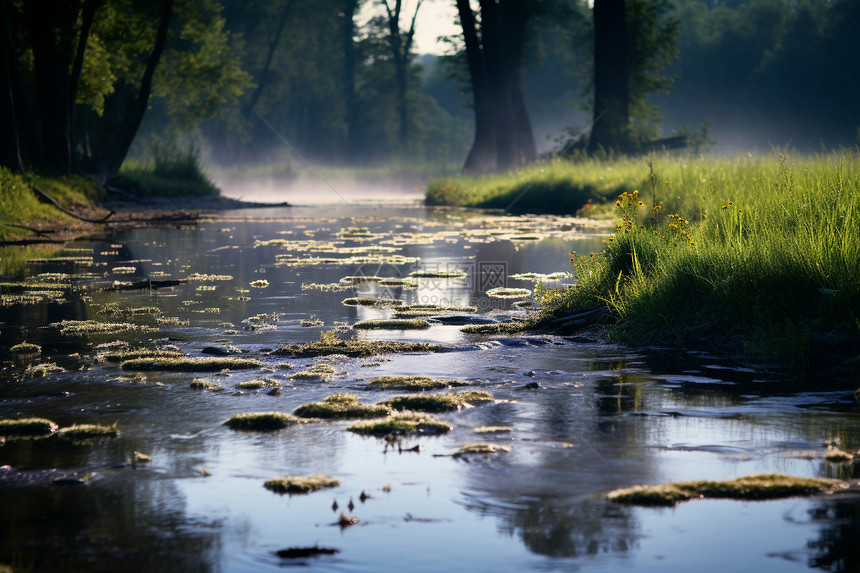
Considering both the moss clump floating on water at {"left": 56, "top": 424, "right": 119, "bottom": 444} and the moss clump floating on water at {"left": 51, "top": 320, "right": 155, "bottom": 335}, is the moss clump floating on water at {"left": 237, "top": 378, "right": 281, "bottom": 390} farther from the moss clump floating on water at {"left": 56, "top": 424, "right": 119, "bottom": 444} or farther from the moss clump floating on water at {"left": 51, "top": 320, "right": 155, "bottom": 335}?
the moss clump floating on water at {"left": 51, "top": 320, "right": 155, "bottom": 335}

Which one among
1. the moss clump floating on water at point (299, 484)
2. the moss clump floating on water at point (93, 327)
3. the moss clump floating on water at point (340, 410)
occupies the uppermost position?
the moss clump floating on water at point (93, 327)

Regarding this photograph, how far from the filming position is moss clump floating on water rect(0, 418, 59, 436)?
19.5 feet

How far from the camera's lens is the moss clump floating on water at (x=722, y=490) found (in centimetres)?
474

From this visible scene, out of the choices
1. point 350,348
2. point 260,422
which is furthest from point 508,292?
point 260,422

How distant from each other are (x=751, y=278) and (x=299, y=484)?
18.1ft

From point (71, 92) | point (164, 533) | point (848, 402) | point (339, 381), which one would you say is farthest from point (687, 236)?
point (71, 92)

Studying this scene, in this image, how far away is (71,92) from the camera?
1109 inches

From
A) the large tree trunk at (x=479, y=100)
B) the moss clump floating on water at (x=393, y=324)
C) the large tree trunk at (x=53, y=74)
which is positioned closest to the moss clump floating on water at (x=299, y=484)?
the moss clump floating on water at (x=393, y=324)

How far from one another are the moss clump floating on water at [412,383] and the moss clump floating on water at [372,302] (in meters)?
4.39

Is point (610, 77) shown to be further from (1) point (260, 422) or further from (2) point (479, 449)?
(2) point (479, 449)

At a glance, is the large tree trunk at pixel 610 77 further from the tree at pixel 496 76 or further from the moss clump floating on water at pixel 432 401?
the moss clump floating on water at pixel 432 401

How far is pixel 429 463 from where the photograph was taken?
211 inches

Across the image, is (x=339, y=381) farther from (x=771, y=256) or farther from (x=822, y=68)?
(x=822, y=68)

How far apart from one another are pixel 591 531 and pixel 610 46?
30453mm
